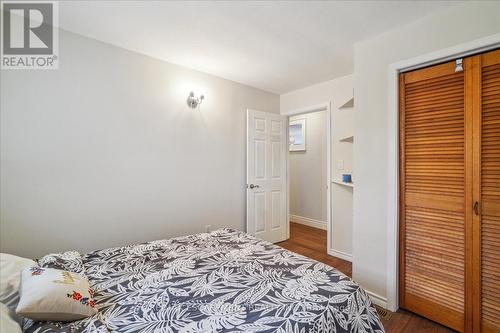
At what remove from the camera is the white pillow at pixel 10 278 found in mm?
1062

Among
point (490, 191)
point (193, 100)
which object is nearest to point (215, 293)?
point (490, 191)

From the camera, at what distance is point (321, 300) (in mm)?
1105

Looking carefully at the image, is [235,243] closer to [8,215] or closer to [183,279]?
[183,279]

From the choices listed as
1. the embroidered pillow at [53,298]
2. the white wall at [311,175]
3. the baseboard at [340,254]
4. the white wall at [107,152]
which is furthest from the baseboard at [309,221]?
the embroidered pillow at [53,298]

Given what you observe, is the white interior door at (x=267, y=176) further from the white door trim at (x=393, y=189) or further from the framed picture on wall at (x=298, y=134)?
the white door trim at (x=393, y=189)

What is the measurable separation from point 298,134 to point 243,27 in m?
3.32

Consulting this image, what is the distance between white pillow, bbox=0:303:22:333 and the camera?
0.81 meters

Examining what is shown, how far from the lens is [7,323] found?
84cm

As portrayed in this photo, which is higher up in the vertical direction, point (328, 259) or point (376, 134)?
point (376, 134)

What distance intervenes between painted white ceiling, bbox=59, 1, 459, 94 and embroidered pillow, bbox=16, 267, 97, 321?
1.90m

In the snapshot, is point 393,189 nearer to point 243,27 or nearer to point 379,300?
point 379,300

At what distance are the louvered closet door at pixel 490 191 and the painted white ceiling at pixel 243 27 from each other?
66cm

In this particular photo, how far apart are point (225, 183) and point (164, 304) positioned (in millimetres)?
2151

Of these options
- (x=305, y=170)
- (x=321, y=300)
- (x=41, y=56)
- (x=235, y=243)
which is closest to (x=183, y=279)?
(x=235, y=243)
